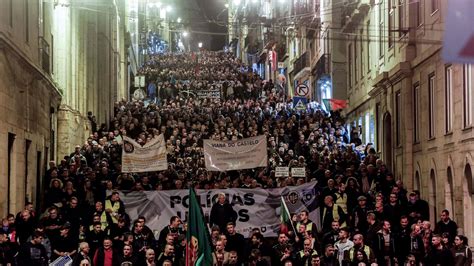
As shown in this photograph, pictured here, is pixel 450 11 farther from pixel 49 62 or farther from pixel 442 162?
pixel 49 62

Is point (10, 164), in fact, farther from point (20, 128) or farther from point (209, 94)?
point (209, 94)

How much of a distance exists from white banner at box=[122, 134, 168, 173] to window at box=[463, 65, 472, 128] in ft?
23.5

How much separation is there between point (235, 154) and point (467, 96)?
18.6 ft

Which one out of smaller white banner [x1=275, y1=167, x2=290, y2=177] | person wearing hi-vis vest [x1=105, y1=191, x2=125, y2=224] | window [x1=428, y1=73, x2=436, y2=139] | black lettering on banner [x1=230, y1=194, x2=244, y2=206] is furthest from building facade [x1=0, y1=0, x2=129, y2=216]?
window [x1=428, y1=73, x2=436, y2=139]

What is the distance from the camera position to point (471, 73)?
64.8ft

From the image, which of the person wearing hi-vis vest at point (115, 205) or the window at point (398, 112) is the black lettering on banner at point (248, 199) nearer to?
the person wearing hi-vis vest at point (115, 205)

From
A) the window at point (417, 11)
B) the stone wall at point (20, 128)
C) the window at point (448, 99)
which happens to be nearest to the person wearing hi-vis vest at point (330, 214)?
the window at point (448, 99)

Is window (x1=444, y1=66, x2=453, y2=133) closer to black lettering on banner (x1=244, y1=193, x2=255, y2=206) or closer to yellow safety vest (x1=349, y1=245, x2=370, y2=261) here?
black lettering on banner (x1=244, y1=193, x2=255, y2=206)

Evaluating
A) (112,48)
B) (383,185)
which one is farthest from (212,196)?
(112,48)

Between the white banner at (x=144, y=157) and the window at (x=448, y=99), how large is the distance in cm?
738

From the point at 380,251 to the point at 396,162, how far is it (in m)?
13.4

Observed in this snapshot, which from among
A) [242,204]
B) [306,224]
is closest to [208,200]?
[242,204]

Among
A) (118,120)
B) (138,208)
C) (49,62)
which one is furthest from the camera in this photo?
(118,120)

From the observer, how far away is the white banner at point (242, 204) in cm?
1927
